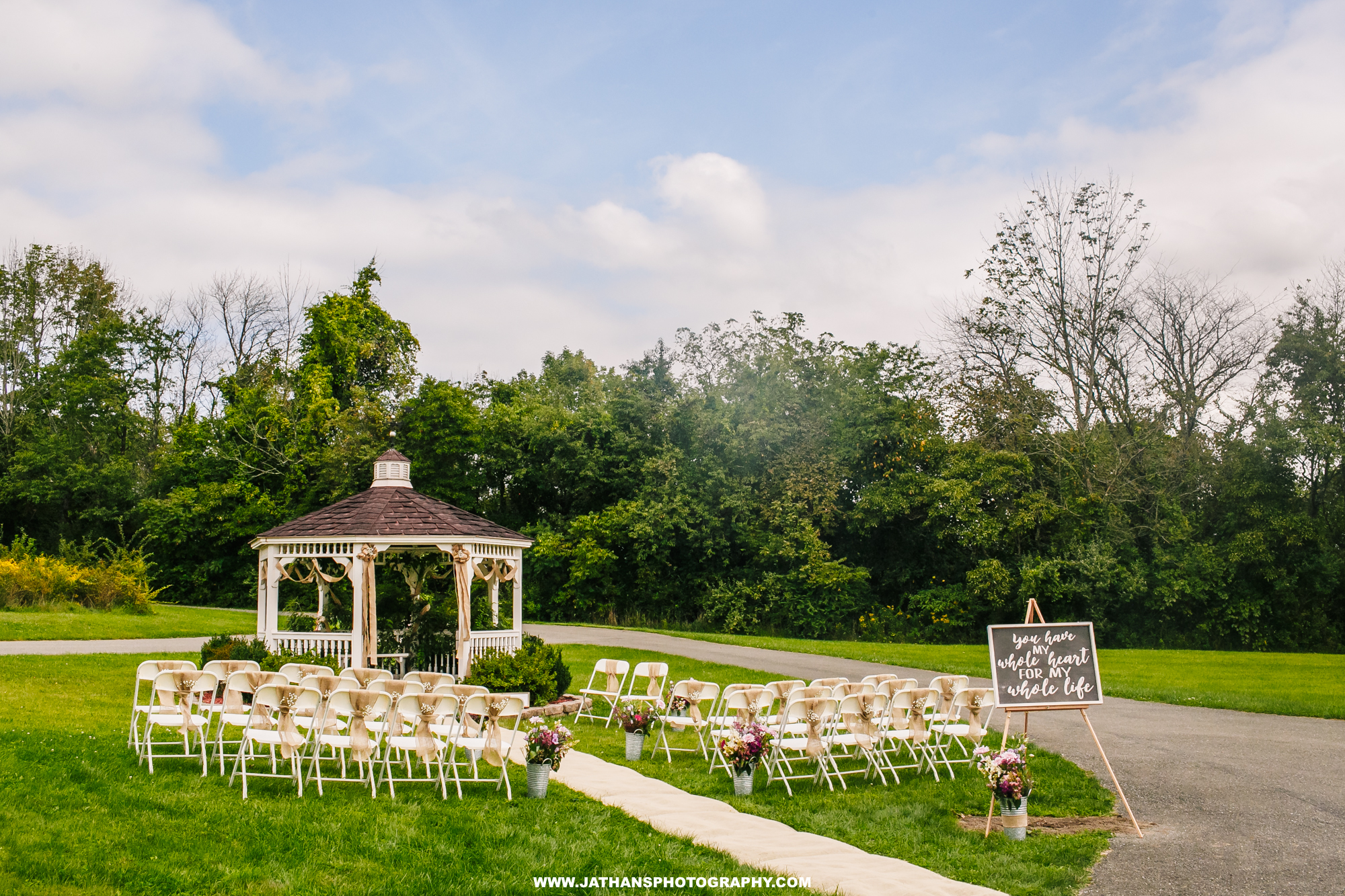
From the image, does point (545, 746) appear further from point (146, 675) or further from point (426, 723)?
point (146, 675)

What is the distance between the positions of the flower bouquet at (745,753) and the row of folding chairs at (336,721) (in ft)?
6.65

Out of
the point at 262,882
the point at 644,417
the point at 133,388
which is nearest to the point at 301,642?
the point at 262,882

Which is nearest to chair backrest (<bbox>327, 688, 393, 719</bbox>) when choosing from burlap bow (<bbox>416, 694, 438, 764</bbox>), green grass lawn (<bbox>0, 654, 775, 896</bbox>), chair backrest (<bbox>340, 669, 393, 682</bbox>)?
burlap bow (<bbox>416, 694, 438, 764</bbox>)

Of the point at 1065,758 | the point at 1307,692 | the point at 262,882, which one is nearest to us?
the point at 262,882

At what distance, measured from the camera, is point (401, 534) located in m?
15.4

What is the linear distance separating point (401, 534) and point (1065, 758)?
10.1 metres

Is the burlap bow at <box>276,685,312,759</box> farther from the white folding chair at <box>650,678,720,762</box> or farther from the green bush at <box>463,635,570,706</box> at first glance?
the green bush at <box>463,635,570,706</box>

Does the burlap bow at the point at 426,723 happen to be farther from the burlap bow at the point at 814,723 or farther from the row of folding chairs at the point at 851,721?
the burlap bow at the point at 814,723

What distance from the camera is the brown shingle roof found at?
51.1ft

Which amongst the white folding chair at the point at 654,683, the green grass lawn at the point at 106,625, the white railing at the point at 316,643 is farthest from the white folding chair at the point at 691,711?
the green grass lawn at the point at 106,625

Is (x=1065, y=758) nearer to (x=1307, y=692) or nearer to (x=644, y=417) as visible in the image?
(x=1307, y=692)

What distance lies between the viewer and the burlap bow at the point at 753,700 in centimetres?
1023

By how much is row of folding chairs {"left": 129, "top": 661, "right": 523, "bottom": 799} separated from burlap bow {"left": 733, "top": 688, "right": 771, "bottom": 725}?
253 centimetres

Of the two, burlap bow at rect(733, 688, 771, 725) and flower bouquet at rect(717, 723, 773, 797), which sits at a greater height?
burlap bow at rect(733, 688, 771, 725)
